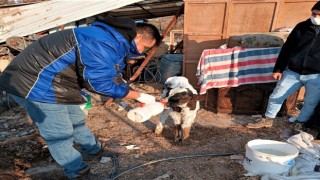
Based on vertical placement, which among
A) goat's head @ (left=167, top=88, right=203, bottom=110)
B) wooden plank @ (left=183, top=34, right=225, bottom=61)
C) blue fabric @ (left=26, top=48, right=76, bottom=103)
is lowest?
goat's head @ (left=167, top=88, right=203, bottom=110)

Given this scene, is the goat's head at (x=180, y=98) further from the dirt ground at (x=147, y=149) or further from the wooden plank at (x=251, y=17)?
the wooden plank at (x=251, y=17)

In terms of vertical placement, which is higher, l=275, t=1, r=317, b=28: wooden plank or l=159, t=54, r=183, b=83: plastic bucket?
l=275, t=1, r=317, b=28: wooden plank

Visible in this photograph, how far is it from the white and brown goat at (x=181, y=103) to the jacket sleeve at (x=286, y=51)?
1.45 metres

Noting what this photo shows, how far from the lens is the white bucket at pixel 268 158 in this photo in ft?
9.11

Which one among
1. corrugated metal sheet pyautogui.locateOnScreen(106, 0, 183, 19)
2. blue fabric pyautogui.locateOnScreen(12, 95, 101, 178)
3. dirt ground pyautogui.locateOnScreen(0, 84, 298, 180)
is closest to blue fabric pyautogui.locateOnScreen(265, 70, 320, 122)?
dirt ground pyautogui.locateOnScreen(0, 84, 298, 180)

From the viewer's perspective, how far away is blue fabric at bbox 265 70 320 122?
12.6ft

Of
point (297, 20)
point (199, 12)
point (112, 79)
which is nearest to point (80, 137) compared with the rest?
point (112, 79)

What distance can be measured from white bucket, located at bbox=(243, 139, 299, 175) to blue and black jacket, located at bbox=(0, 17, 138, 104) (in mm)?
1755

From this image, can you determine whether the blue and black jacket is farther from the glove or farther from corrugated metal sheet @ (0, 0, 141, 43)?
corrugated metal sheet @ (0, 0, 141, 43)

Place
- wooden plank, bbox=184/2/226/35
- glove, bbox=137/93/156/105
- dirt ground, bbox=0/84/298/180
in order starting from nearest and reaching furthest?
glove, bbox=137/93/156/105 < dirt ground, bbox=0/84/298/180 < wooden plank, bbox=184/2/226/35

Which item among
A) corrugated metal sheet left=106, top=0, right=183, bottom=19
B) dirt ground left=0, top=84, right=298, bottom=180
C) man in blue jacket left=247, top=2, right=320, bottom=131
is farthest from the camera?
corrugated metal sheet left=106, top=0, right=183, bottom=19

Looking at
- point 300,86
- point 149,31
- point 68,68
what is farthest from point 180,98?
point 300,86

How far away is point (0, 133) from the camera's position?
462 cm

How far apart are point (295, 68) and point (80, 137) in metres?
3.41
